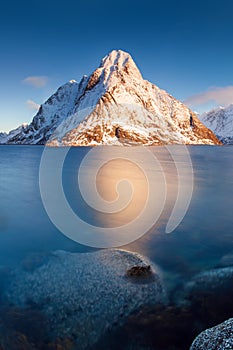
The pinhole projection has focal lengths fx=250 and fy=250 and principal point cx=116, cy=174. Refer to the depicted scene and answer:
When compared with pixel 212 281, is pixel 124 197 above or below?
above

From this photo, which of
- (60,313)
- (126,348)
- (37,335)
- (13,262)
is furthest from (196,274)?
(13,262)

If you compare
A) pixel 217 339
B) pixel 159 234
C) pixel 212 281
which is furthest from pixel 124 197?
pixel 217 339

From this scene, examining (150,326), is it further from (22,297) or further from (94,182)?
(94,182)

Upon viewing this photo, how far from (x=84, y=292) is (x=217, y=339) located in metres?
4.96

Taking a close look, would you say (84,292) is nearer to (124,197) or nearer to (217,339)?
(217,339)

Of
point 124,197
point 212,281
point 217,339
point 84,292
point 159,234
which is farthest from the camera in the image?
point 124,197

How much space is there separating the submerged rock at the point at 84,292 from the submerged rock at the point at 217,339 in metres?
2.44

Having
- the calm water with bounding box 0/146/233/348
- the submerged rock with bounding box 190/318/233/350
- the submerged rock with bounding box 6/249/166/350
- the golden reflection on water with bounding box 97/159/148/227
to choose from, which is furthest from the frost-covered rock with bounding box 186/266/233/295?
the golden reflection on water with bounding box 97/159/148/227

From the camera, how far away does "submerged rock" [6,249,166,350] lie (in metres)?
7.80

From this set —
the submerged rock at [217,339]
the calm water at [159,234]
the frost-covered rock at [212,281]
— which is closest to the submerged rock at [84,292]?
the calm water at [159,234]

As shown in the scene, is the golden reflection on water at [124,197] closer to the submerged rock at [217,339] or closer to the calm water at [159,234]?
Result: the calm water at [159,234]

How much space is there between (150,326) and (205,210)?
13.1 m

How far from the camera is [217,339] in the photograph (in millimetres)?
5965

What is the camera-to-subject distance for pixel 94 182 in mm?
32344
